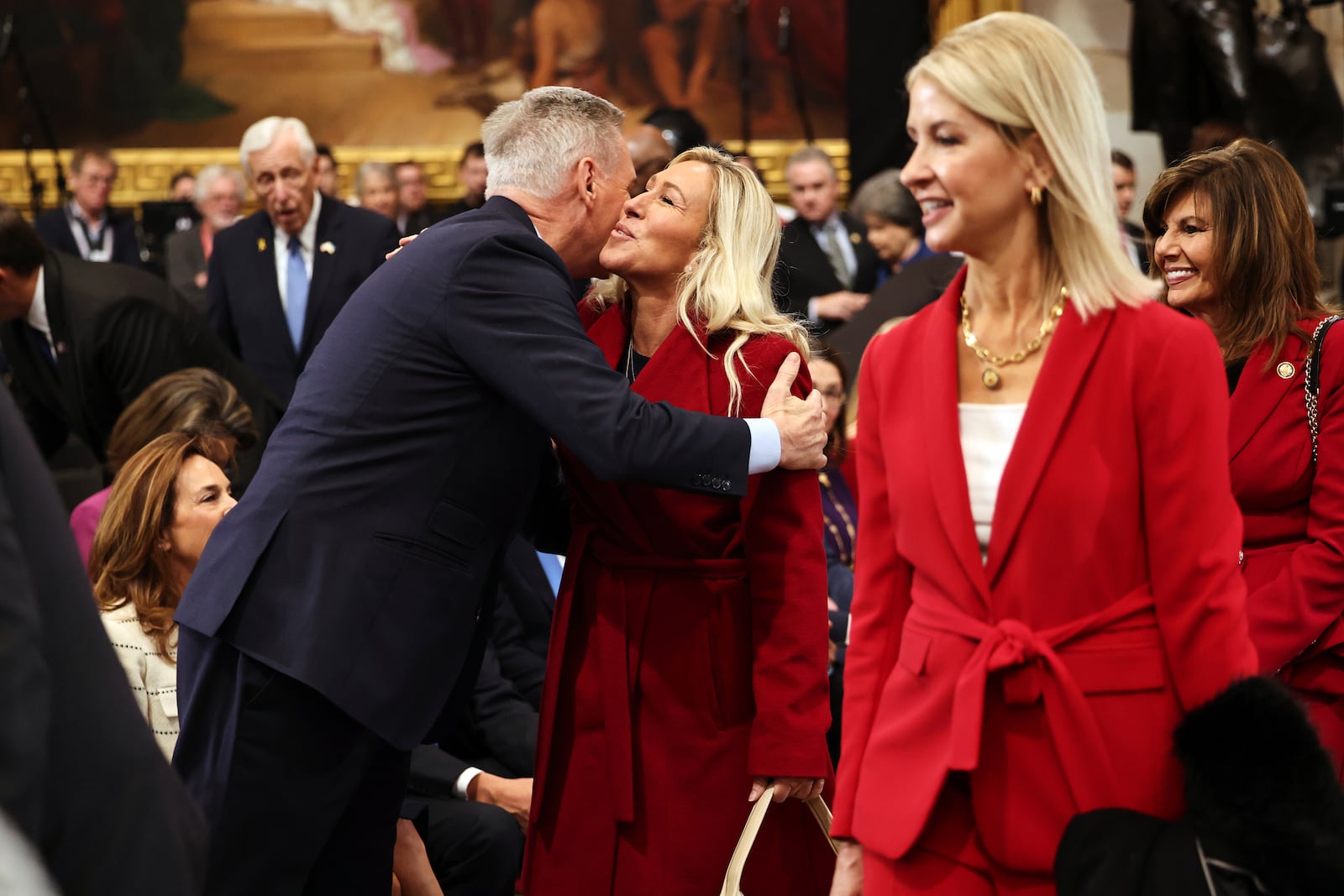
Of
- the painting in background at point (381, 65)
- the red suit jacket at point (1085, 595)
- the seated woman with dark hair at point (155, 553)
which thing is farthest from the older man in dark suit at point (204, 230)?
the red suit jacket at point (1085, 595)

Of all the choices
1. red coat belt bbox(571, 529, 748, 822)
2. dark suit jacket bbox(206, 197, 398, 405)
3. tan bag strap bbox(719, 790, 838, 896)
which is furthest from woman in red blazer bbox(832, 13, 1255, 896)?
dark suit jacket bbox(206, 197, 398, 405)

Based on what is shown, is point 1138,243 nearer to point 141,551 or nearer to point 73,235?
point 141,551

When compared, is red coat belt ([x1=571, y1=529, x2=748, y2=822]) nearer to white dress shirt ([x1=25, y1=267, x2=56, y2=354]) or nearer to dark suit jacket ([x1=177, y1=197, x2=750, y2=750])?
dark suit jacket ([x1=177, y1=197, x2=750, y2=750])

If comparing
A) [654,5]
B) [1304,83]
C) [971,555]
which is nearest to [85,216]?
[654,5]

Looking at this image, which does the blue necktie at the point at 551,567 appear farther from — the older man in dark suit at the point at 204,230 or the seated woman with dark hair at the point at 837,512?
the older man in dark suit at the point at 204,230

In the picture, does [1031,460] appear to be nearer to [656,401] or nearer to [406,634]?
[656,401]

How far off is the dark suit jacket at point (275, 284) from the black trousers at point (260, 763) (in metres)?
3.36

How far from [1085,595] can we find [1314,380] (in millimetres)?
1179

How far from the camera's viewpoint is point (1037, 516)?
1.90m

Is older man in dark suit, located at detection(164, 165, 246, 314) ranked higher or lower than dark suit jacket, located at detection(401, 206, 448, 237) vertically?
higher

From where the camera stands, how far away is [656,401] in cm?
282

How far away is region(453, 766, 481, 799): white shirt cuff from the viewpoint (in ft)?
13.3

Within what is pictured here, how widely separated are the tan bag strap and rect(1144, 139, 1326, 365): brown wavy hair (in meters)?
1.14

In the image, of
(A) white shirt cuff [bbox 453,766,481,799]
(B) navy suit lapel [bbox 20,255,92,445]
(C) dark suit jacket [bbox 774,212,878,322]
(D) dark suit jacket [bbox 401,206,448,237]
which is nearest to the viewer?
(A) white shirt cuff [bbox 453,766,481,799]
